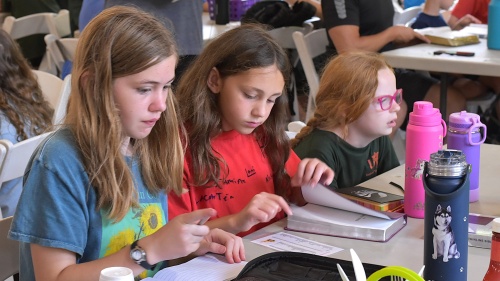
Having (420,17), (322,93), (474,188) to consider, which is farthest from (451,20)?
(474,188)

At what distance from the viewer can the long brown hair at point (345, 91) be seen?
2410mm

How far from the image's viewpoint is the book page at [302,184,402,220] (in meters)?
1.90

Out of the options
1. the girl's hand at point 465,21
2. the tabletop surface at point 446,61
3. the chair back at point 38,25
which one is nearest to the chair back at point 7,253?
the tabletop surface at point 446,61

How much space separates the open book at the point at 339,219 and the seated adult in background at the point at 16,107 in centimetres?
117

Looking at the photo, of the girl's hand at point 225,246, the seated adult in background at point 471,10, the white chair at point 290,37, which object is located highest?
the girl's hand at point 225,246

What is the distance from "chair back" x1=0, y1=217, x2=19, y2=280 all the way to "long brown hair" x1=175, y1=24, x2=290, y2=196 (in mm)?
475

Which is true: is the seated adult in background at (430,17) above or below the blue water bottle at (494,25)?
below

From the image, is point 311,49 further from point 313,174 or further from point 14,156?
point 313,174

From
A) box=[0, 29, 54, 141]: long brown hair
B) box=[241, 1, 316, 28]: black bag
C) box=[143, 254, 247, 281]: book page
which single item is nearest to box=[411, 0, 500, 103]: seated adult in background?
box=[241, 1, 316, 28]: black bag

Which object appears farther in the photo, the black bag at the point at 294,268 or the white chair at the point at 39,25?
the white chair at the point at 39,25

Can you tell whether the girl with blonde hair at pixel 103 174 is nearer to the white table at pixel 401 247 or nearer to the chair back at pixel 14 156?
the white table at pixel 401 247

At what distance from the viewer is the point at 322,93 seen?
2518mm

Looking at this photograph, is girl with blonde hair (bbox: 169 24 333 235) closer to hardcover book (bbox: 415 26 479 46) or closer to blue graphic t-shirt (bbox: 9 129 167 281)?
blue graphic t-shirt (bbox: 9 129 167 281)

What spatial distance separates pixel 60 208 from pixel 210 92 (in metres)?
0.68
